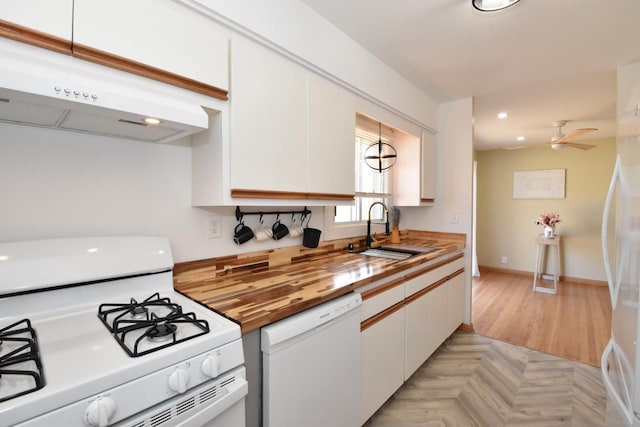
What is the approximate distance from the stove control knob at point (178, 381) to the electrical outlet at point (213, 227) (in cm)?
84

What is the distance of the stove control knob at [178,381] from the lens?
0.77 metres

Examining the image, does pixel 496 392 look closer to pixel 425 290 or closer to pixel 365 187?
pixel 425 290

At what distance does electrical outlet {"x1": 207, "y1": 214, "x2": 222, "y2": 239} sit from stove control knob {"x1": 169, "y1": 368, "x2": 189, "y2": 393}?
838mm

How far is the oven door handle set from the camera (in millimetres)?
805

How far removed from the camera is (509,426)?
5.93 feet

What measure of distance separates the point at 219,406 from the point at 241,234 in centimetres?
91

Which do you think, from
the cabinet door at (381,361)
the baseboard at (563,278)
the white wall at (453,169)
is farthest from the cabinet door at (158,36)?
the baseboard at (563,278)

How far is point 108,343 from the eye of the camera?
851 millimetres

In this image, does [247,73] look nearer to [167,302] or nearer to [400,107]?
[167,302]

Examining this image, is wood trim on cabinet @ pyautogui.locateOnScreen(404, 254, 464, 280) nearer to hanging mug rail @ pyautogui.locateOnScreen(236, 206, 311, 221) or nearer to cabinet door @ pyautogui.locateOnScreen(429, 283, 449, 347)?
cabinet door @ pyautogui.locateOnScreen(429, 283, 449, 347)

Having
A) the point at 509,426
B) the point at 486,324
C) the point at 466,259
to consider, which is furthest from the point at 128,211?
the point at 486,324

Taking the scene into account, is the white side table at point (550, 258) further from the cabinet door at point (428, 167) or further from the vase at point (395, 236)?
the vase at point (395, 236)

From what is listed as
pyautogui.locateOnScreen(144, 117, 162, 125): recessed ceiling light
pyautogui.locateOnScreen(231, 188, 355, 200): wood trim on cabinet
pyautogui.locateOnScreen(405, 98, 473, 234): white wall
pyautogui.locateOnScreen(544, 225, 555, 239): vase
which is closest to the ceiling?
pyautogui.locateOnScreen(405, 98, 473, 234): white wall

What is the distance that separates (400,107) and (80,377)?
253 centimetres
